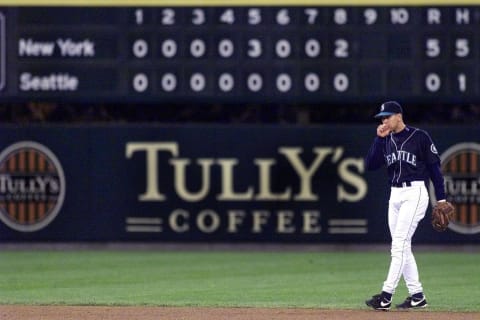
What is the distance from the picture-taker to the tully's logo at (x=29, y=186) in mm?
16031

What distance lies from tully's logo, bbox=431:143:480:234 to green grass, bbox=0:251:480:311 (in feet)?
1.24

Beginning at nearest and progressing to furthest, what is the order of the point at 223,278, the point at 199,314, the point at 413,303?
1. the point at 199,314
2. the point at 413,303
3. the point at 223,278

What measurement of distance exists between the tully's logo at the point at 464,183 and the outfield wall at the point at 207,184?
0.01 metres

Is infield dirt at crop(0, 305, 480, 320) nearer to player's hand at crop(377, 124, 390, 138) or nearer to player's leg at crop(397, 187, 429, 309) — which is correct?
player's leg at crop(397, 187, 429, 309)

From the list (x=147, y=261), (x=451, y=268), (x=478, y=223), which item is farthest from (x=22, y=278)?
(x=478, y=223)

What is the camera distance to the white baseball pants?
32.2 ft

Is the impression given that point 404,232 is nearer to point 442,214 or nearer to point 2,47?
point 442,214

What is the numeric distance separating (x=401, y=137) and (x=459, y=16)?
17.5ft

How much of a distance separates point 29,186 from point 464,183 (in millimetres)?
5090

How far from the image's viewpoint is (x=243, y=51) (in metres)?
15.2

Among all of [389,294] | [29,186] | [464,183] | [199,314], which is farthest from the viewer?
[29,186]

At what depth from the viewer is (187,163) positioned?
15977 millimetres

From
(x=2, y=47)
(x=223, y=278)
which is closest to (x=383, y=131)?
(x=223, y=278)

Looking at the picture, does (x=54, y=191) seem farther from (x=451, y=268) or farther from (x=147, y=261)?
(x=451, y=268)
